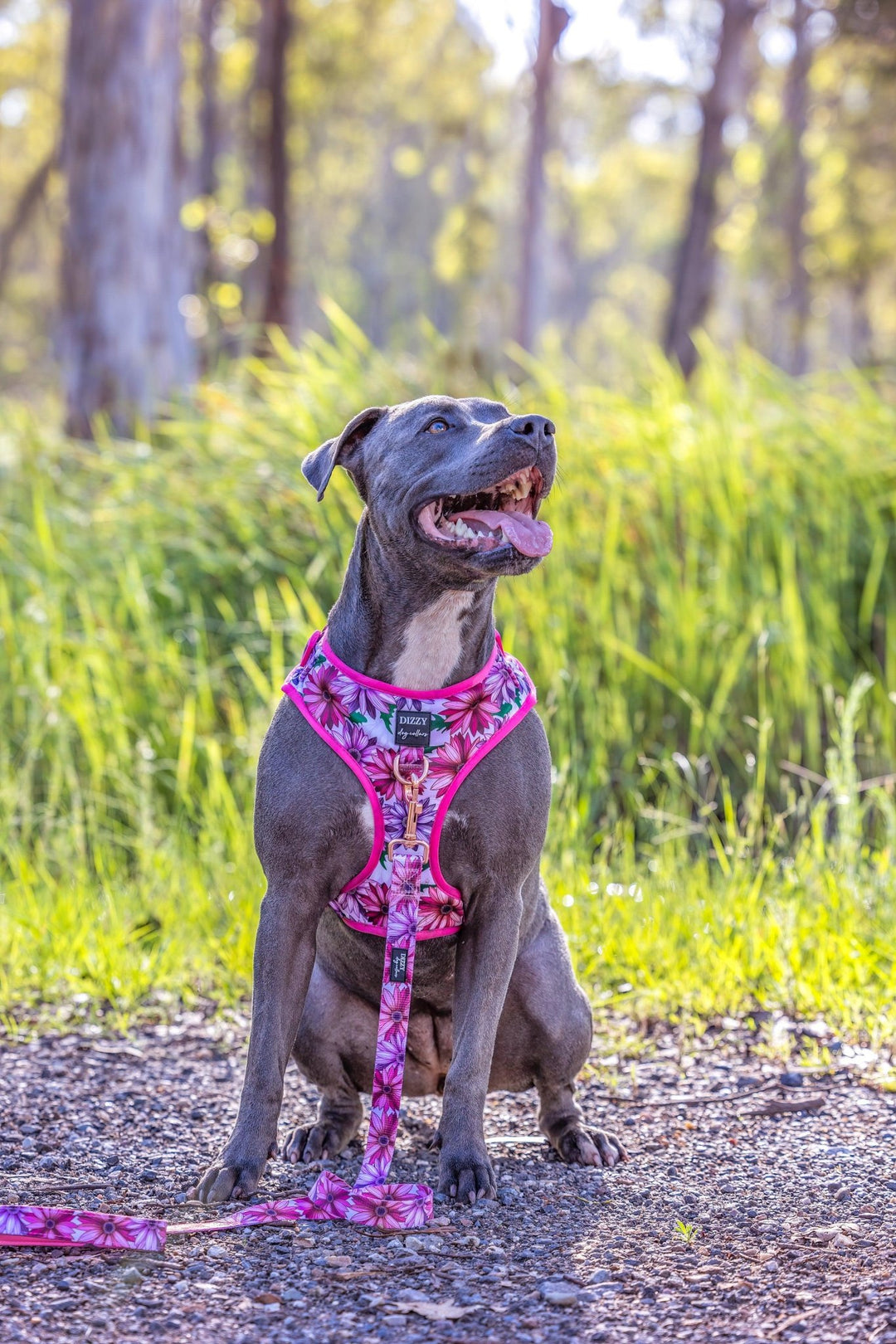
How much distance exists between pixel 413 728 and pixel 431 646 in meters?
0.21

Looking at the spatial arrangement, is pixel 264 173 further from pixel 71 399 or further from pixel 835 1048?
pixel 835 1048

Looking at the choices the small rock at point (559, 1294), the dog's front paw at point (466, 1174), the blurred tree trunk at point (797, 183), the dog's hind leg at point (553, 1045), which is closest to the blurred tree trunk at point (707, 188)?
the blurred tree trunk at point (797, 183)

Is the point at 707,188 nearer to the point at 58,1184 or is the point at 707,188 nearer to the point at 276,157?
the point at 276,157

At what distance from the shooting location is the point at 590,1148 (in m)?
3.28

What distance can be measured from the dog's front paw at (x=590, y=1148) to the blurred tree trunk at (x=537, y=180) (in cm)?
1624

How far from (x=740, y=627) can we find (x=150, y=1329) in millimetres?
4615

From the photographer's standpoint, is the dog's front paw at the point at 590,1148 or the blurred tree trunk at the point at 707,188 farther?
the blurred tree trunk at the point at 707,188

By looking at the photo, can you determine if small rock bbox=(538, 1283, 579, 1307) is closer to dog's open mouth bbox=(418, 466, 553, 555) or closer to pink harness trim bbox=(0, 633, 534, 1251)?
pink harness trim bbox=(0, 633, 534, 1251)

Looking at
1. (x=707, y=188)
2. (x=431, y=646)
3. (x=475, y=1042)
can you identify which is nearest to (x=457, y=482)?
(x=431, y=646)

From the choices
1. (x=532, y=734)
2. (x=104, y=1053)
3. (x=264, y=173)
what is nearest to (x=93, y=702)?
(x=104, y=1053)

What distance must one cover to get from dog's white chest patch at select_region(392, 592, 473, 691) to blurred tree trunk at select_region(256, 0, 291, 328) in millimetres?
12941

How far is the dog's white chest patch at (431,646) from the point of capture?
10.3 feet

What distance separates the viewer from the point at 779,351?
3145 cm

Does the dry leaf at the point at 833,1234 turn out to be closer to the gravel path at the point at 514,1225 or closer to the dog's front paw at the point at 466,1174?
the gravel path at the point at 514,1225
